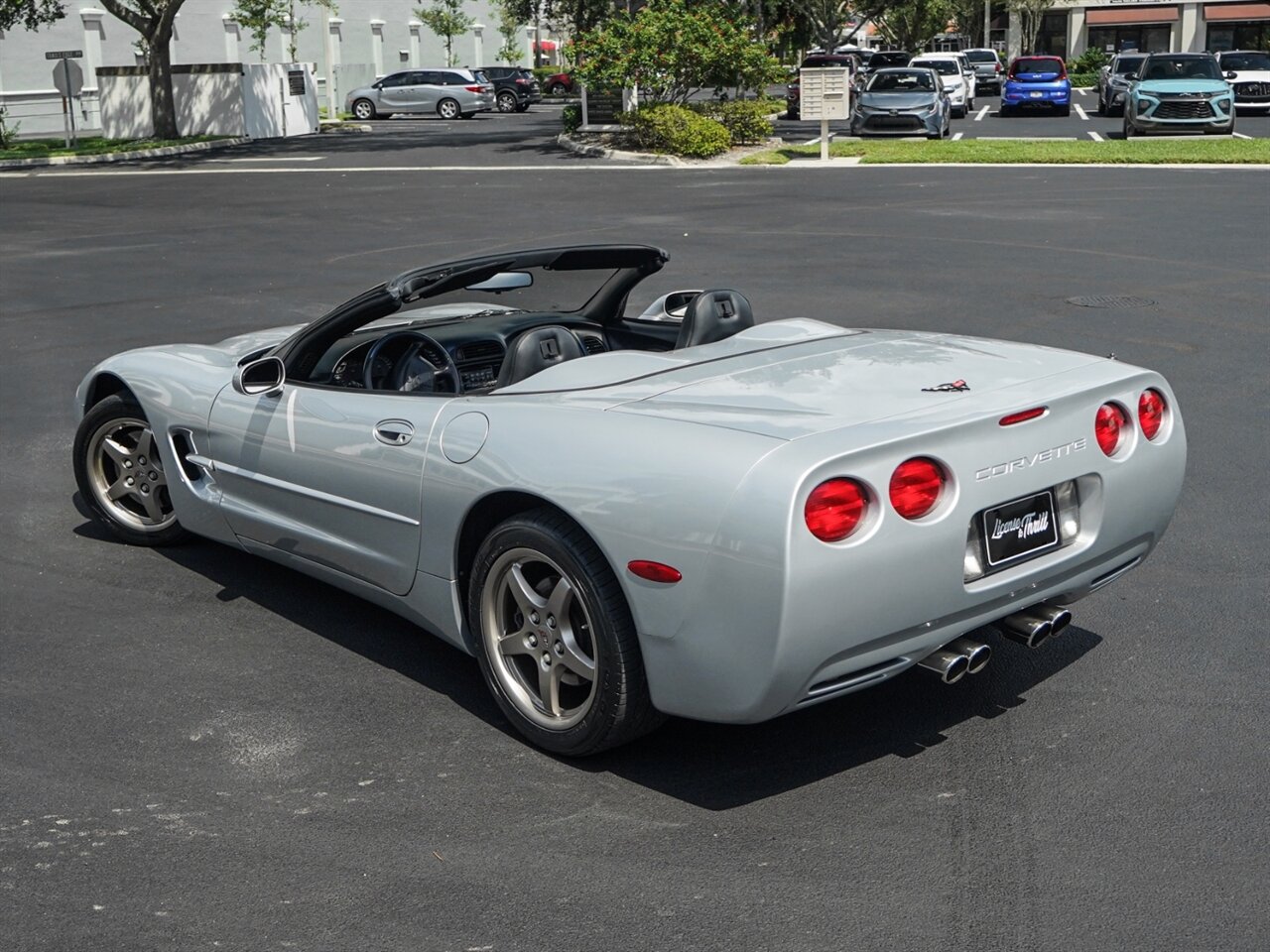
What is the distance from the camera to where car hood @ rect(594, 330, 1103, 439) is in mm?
4109

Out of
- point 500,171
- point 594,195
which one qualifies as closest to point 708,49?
point 500,171

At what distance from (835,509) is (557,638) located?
98cm

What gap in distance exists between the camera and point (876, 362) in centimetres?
472

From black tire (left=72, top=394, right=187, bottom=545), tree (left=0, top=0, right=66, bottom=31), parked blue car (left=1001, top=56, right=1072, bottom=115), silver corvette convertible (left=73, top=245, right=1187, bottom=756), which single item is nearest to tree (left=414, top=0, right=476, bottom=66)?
tree (left=0, top=0, right=66, bottom=31)

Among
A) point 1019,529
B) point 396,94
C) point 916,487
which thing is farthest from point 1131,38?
point 916,487

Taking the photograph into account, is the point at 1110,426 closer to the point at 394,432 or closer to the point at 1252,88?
the point at 394,432

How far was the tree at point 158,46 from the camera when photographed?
36.2 metres

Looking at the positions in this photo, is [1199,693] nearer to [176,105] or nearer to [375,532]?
[375,532]

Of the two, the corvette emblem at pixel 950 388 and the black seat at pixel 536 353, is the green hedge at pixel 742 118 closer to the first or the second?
the black seat at pixel 536 353

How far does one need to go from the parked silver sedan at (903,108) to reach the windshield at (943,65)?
39.1 ft

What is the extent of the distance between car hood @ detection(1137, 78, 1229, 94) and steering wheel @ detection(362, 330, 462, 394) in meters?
28.1

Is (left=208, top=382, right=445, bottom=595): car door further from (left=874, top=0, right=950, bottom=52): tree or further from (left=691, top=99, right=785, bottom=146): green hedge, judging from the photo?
(left=874, top=0, right=950, bottom=52): tree

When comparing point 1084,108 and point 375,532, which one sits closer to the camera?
point 375,532

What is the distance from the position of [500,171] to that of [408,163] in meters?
3.91
